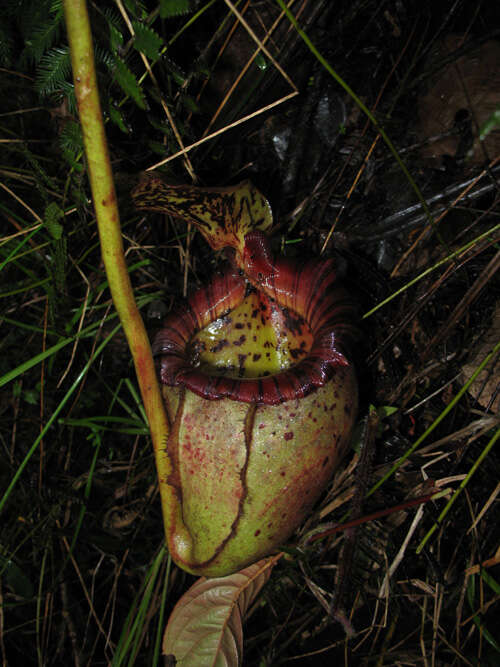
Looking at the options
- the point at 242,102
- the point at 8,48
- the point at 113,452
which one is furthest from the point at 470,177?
the point at 113,452

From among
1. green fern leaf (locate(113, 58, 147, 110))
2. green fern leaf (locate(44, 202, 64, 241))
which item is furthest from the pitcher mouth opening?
green fern leaf (locate(113, 58, 147, 110))

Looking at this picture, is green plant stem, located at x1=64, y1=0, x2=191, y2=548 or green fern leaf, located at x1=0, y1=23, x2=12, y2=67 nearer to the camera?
green plant stem, located at x1=64, y1=0, x2=191, y2=548

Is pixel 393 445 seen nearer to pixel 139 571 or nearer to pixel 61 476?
pixel 139 571

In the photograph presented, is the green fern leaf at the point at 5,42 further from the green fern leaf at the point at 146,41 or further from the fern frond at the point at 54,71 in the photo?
the green fern leaf at the point at 146,41

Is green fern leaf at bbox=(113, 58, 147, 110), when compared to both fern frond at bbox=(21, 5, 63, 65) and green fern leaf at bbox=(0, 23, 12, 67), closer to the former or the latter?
fern frond at bbox=(21, 5, 63, 65)

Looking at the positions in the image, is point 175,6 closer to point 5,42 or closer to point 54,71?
point 54,71
